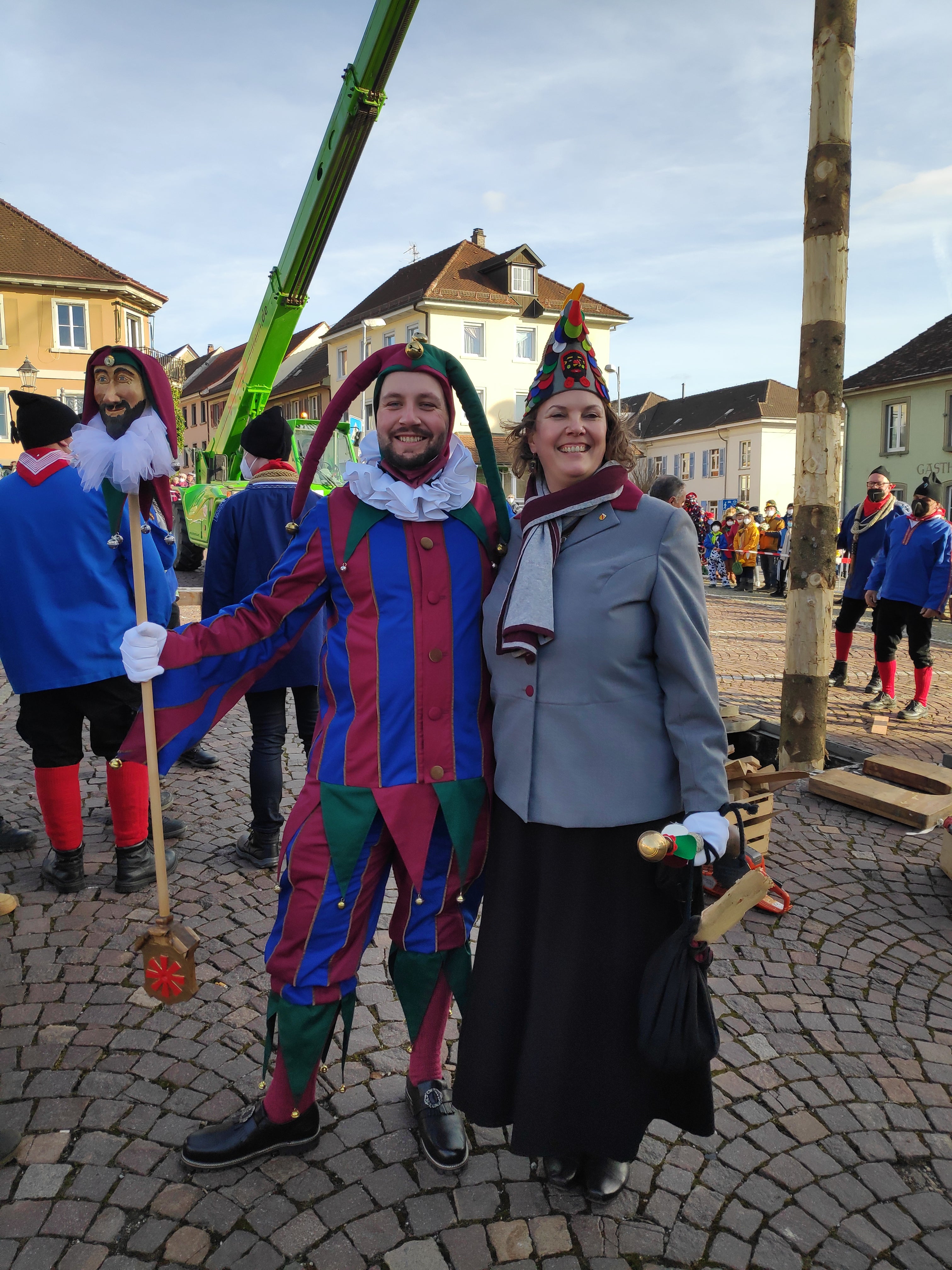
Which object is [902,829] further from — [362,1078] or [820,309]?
[362,1078]

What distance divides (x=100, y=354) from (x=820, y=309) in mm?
4271

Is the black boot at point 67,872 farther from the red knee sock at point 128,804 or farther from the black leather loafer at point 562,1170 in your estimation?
the black leather loafer at point 562,1170

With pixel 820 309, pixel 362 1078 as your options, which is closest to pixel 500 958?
pixel 362 1078

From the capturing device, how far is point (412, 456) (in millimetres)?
2197

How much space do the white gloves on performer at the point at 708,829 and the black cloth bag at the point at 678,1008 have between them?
0.30 ft

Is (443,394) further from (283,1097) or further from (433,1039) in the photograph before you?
(283,1097)

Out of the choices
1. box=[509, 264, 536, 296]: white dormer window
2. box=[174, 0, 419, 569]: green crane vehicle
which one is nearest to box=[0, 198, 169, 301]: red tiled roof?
box=[509, 264, 536, 296]: white dormer window

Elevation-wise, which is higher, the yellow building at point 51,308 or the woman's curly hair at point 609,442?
the yellow building at point 51,308

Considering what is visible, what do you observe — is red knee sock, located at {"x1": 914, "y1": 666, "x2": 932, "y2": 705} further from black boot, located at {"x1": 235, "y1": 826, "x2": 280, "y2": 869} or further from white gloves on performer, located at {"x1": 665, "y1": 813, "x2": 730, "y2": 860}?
white gloves on performer, located at {"x1": 665, "y1": 813, "x2": 730, "y2": 860}

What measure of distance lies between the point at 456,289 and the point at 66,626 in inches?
1383

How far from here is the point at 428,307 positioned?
34.8 metres

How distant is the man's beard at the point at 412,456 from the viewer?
220 centimetres

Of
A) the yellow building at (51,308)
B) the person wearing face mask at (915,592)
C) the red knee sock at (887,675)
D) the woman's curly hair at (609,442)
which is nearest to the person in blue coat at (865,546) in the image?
the red knee sock at (887,675)

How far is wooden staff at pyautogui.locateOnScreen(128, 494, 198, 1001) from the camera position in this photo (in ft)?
7.17
